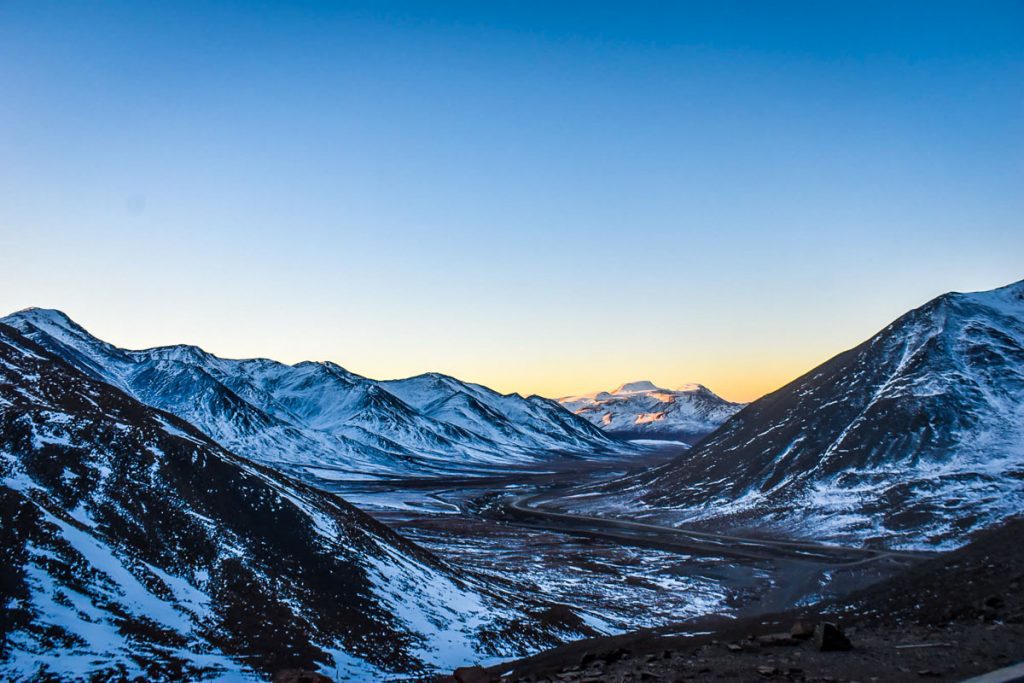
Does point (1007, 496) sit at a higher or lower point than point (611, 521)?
higher

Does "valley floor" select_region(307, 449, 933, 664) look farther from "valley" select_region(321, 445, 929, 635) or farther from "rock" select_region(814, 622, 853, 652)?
"rock" select_region(814, 622, 853, 652)

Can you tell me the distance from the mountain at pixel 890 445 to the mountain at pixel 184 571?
213 feet

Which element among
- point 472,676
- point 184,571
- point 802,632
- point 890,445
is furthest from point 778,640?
point 890,445

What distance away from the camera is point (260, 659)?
28984mm

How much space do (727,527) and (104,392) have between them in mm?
83578

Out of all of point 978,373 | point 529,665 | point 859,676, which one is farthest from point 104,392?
point 978,373

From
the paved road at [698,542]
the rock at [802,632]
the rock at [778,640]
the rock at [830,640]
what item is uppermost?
the rock at [830,640]

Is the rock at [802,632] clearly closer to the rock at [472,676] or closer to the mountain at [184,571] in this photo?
the rock at [472,676]

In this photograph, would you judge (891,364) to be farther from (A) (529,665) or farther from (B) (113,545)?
(B) (113,545)

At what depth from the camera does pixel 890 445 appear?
110 metres

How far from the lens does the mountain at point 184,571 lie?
2756 cm

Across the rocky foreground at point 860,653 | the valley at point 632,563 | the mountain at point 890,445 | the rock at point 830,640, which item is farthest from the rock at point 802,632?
the mountain at point 890,445

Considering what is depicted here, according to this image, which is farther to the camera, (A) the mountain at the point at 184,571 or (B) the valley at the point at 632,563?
(B) the valley at the point at 632,563

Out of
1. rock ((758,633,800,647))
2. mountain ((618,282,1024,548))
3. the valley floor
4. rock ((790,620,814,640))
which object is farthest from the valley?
rock ((790,620,814,640))
